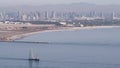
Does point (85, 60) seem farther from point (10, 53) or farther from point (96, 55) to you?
point (10, 53)

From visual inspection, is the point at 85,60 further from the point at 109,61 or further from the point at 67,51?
the point at 67,51

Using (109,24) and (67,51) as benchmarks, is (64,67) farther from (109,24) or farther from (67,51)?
(109,24)

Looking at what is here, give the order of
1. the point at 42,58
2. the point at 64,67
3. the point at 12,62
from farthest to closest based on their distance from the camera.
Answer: the point at 42,58, the point at 12,62, the point at 64,67

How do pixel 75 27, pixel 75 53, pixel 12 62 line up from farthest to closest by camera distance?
pixel 75 27
pixel 75 53
pixel 12 62

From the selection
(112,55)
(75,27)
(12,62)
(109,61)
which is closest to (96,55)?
(112,55)

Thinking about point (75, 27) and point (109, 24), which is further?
point (109, 24)

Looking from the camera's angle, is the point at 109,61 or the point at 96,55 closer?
the point at 109,61

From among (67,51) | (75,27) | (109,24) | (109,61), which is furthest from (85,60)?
(109,24)

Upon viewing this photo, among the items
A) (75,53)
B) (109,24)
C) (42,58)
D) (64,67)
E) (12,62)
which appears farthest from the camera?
(109,24)

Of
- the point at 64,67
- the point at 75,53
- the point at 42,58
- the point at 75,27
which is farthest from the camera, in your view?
the point at 75,27
